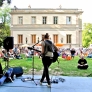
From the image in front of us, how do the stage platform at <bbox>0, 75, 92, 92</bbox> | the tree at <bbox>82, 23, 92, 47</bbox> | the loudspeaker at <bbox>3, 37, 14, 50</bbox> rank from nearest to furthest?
1. the stage platform at <bbox>0, 75, 92, 92</bbox>
2. the loudspeaker at <bbox>3, 37, 14, 50</bbox>
3. the tree at <bbox>82, 23, 92, 47</bbox>

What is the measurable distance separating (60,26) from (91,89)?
85.7 ft

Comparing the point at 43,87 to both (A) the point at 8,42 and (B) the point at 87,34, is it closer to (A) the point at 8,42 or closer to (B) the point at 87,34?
(A) the point at 8,42

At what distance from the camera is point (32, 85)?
251 inches

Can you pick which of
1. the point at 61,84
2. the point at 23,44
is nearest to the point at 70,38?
the point at 23,44

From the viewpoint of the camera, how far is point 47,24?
31.7 meters

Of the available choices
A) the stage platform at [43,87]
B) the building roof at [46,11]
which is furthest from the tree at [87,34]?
the stage platform at [43,87]

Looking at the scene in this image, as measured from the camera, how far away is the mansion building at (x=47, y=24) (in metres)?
31.6

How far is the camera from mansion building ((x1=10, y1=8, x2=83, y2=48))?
104 feet

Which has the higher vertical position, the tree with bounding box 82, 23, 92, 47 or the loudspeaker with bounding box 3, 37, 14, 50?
the tree with bounding box 82, 23, 92, 47

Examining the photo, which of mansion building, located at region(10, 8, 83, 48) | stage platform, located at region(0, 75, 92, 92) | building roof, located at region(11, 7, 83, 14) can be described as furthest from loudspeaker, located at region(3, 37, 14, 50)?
building roof, located at region(11, 7, 83, 14)

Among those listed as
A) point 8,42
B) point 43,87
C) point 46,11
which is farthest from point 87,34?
point 43,87

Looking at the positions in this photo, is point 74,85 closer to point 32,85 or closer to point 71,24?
point 32,85

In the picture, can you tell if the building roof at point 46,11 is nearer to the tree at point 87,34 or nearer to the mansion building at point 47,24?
the mansion building at point 47,24

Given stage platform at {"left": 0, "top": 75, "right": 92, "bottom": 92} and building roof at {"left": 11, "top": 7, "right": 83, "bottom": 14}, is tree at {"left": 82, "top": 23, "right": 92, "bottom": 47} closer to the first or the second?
building roof at {"left": 11, "top": 7, "right": 83, "bottom": 14}
